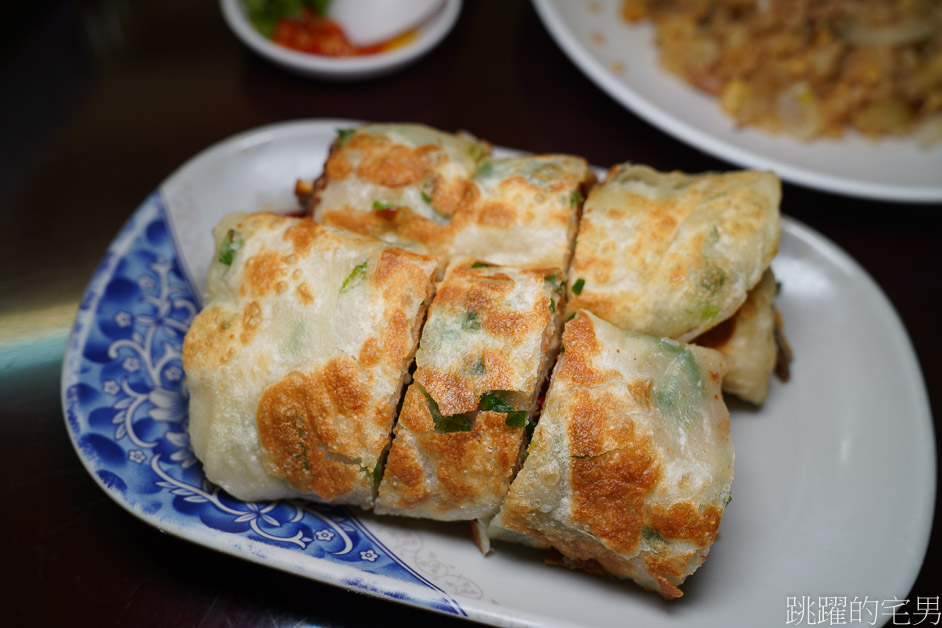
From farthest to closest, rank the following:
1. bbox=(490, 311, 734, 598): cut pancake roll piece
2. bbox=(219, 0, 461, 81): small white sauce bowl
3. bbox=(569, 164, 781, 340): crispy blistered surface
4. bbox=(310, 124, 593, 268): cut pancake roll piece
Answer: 1. bbox=(219, 0, 461, 81): small white sauce bowl
2. bbox=(310, 124, 593, 268): cut pancake roll piece
3. bbox=(569, 164, 781, 340): crispy blistered surface
4. bbox=(490, 311, 734, 598): cut pancake roll piece

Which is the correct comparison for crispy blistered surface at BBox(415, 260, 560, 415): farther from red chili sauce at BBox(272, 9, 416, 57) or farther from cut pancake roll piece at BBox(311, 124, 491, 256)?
red chili sauce at BBox(272, 9, 416, 57)

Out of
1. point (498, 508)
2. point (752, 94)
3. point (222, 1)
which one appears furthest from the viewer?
point (222, 1)

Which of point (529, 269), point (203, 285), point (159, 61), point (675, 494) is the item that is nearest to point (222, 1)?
point (159, 61)

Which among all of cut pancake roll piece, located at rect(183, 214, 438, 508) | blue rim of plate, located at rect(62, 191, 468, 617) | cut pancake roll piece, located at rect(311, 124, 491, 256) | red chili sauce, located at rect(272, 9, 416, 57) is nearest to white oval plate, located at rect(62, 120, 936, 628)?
blue rim of plate, located at rect(62, 191, 468, 617)

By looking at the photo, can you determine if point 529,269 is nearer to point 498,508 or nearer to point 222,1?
point 498,508

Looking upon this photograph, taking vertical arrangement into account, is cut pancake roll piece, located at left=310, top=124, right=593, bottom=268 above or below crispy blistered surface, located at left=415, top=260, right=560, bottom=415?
above

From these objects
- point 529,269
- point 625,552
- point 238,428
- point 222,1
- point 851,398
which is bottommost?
point 851,398
